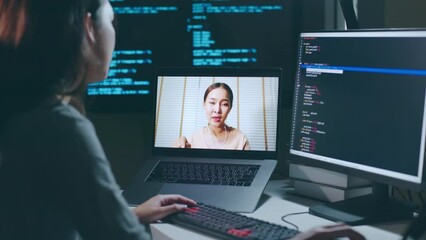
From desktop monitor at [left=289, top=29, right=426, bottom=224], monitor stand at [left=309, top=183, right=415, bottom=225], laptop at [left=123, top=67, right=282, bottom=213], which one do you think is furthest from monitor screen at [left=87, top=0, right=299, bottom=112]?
monitor stand at [left=309, top=183, right=415, bottom=225]

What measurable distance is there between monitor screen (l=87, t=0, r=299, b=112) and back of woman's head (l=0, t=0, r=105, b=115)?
42.9 inches

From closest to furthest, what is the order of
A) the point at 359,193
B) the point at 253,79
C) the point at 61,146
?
1. the point at 61,146
2. the point at 359,193
3. the point at 253,79

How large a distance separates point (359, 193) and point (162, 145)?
62 centimetres

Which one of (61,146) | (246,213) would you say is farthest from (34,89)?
(246,213)

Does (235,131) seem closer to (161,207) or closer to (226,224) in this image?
(161,207)

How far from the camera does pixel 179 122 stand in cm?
204

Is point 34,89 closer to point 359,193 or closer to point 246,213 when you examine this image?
point 246,213

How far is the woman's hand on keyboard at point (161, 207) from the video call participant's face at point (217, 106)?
39 cm

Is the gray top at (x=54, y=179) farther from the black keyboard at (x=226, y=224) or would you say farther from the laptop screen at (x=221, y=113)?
the laptop screen at (x=221, y=113)

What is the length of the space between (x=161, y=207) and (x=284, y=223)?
0.30 metres

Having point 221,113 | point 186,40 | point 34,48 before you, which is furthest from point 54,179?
point 186,40

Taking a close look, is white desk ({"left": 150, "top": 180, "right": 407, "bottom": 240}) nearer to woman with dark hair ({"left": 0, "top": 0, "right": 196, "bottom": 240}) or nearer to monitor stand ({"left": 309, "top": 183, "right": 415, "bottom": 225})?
monitor stand ({"left": 309, "top": 183, "right": 415, "bottom": 225})

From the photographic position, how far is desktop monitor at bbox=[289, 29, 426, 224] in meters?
1.50

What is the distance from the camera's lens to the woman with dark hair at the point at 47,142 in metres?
1.13
